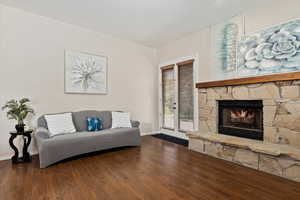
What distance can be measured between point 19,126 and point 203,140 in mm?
3454

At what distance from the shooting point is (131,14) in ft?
10.3

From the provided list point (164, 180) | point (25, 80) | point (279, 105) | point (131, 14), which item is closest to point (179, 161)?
point (164, 180)

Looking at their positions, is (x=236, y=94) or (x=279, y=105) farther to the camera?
(x=236, y=94)

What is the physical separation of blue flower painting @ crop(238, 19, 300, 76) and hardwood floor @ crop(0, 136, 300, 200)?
5.88ft

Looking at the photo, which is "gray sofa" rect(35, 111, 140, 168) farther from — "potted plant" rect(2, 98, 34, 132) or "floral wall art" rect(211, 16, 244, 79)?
"floral wall art" rect(211, 16, 244, 79)

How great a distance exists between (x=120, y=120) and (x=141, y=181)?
1.91 metres

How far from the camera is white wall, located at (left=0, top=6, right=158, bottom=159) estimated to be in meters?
2.86

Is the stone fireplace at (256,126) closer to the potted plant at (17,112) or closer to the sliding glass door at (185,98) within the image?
the sliding glass door at (185,98)

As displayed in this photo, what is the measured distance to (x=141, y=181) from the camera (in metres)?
2.06

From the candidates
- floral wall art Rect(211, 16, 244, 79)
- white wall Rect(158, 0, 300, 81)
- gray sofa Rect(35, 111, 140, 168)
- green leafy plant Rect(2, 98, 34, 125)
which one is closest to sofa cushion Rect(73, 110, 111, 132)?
gray sofa Rect(35, 111, 140, 168)

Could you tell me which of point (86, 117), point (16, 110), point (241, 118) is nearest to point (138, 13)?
point (86, 117)

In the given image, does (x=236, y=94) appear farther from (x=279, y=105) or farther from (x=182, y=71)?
(x=182, y=71)

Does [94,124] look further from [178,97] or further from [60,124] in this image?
[178,97]

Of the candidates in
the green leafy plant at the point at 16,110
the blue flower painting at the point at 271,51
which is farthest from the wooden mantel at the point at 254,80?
the green leafy plant at the point at 16,110
